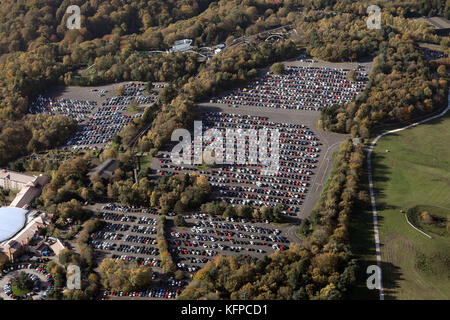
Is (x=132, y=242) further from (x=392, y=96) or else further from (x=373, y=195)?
(x=392, y=96)

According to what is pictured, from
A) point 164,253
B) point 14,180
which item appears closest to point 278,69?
point 14,180

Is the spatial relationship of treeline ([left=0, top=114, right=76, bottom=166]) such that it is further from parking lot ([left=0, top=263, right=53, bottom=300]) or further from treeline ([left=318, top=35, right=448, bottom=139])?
treeline ([left=318, top=35, right=448, bottom=139])

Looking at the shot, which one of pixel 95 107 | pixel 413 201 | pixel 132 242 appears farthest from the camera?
pixel 95 107

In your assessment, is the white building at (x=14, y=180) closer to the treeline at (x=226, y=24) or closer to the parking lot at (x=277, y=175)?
the parking lot at (x=277, y=175)

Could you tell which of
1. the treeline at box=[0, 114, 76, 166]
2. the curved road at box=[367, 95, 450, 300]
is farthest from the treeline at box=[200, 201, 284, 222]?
the treeline at box=[0, 114, 76, 166]

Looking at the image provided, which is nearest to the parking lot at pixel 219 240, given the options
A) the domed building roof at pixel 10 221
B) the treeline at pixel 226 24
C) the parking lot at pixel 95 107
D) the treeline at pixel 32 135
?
the domed building roof at pixel 10 221

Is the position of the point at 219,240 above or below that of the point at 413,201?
below

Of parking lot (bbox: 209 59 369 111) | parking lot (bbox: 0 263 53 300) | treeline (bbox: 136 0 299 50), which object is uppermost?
treeline (bbox: 136 0 299 50)
